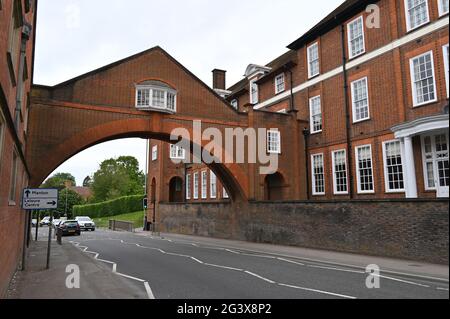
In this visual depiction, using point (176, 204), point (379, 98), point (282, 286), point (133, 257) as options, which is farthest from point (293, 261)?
point (176, 204)

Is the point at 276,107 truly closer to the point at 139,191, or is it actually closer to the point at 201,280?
the point at 201,280

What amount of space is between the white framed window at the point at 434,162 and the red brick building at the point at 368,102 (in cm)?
4

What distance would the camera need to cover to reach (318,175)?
21047 mm

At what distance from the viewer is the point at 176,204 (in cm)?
2892

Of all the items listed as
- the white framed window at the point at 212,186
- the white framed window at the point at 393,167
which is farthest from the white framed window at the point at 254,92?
the white framed window at the point at 393,167

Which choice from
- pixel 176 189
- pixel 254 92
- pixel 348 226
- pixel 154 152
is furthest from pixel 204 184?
pixel 348 226

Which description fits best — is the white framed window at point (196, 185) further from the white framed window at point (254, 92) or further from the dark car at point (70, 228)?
the dark car at point (70, 228)

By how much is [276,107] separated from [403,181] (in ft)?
38.4

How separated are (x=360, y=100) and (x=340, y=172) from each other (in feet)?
13.2

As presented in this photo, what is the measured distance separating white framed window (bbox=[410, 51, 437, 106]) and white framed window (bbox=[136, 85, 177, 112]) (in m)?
11.6

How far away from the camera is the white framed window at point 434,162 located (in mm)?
13945

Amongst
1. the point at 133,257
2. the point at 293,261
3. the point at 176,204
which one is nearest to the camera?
the point at 293,261

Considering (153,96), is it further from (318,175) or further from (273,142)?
(318,175)

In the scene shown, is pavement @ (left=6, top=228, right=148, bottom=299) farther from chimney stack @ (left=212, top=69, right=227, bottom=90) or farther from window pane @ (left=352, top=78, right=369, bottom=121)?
chimney stack @ (left=212, top=69, right=227, bottom=90)
